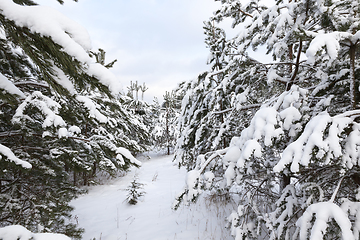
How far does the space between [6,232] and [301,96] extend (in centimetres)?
284

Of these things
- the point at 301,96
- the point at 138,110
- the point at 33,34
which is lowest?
the point at 301,96

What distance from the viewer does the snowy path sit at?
3934mm

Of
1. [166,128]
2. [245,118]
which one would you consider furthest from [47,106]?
[166,128]

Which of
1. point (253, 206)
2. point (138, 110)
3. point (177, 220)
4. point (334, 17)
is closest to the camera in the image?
point (334, 17)

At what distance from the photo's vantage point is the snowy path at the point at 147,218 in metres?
3.93

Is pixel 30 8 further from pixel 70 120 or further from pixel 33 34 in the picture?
pixel 70 120

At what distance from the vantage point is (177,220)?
4520 mm

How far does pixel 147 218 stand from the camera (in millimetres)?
4836

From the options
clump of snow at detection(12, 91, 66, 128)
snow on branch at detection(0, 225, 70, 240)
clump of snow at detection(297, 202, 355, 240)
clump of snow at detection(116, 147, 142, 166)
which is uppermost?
clump of snow at detection(12, 91, 66, 128)

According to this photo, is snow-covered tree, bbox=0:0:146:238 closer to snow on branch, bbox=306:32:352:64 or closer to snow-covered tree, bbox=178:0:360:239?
snow-covered tree, bbox=178:0:360:239

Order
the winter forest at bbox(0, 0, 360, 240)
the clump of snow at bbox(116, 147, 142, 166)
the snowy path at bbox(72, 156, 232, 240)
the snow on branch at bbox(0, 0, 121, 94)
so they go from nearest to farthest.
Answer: the snow on branch at bbox(0, 0, 121, 94), the winter forest at bbox(0, 0, 360, 240), the clump of snow at bbox(116, 147, 142, 166), the snowy path at bbox(72, 156, 232, 240)

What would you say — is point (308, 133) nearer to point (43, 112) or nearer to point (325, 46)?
point (325, 46)

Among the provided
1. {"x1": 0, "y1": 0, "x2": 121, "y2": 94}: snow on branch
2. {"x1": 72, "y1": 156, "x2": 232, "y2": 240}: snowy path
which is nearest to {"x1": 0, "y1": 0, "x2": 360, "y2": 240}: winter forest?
{"x1": 0, "y1": 0, "x2": 121, "y2": 94}: snow on branch

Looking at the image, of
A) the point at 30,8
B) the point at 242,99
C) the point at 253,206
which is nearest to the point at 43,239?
the point at 30,8
